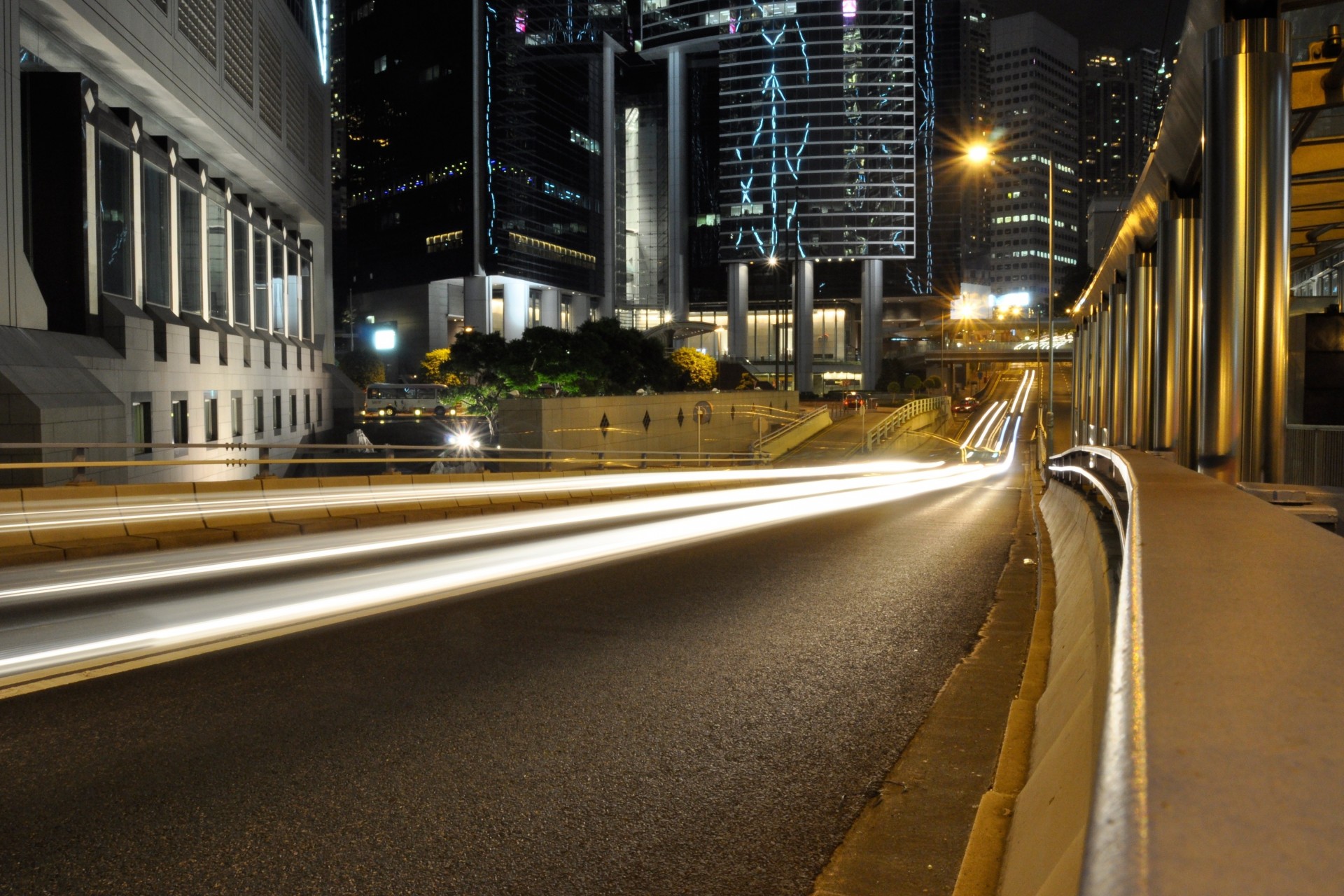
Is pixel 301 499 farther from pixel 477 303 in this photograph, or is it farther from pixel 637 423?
pixel 477 303

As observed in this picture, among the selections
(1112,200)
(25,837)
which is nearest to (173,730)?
(25,837)

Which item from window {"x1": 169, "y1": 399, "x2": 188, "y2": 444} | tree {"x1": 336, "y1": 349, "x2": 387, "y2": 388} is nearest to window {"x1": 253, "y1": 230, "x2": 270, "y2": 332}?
window {"x1": 169, "y1": 399, "x2": 188, "y2": 444}

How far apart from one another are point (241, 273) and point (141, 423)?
18675mm

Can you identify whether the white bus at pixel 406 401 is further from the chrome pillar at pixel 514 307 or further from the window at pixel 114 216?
the window at pixel 114 216

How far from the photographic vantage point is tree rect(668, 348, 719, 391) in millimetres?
87312

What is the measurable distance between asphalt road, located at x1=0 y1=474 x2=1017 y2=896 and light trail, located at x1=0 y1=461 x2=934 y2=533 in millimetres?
7095

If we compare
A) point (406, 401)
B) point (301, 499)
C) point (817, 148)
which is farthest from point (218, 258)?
point (817, 148)

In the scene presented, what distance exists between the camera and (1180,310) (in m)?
13.3

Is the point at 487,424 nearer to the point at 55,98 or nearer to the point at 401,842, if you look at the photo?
the point at 55,98

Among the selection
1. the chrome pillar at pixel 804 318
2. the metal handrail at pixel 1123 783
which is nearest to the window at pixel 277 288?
the metal handrail at pixel 1123 783

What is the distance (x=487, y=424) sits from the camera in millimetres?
58188

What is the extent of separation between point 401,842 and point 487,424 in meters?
54.5

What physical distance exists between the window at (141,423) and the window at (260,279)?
1886 cm

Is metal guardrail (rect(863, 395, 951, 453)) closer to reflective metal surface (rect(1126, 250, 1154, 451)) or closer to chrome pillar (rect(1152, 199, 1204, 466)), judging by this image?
reflective metal surface (rect(1126, 250, 1154, 451))
